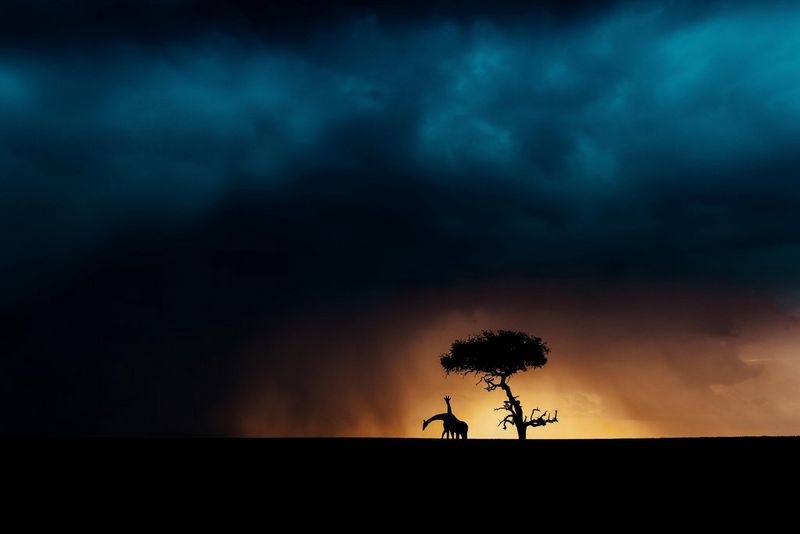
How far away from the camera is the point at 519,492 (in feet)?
35.3

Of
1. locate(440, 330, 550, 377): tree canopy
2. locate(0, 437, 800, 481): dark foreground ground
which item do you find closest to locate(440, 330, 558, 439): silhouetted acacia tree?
locate(440, 330, 550, 377): tree canopy

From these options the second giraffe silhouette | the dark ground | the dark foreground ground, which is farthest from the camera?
the second giraffe silhouette

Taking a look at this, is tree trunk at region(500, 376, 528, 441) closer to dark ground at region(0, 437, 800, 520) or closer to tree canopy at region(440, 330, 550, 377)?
tree canopy at region(440, 330, 550, 377)

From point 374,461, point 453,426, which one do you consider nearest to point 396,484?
point 374,461

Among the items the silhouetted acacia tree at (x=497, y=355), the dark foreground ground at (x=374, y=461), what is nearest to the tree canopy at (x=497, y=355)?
the silhouetted acacia tree at (x=497, y=355)

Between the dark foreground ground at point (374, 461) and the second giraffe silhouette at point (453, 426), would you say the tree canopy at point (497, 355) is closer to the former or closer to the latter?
the second giraffe silhouette at point (453, 426)

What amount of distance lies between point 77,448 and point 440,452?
11.1 meters

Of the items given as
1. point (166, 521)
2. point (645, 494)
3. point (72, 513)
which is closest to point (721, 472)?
point (645, 494)

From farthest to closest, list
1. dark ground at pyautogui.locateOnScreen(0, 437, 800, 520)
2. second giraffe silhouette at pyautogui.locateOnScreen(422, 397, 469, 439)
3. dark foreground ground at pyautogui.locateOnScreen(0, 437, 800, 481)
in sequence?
1. second giraffe silhouette at pyautogui.locateOnScreen(422, 397, 469, 439)
2. dark foreground ground at pyautogui.locateOnScreen(0, 437, 800, 481)
3. dark ground at pyautogui.locateOnScreen(0, 437, 800, 520)

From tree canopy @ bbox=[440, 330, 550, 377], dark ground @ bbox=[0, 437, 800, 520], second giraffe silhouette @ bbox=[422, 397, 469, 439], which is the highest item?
tree canopy @ bbox=[440, 330, 550, 377]

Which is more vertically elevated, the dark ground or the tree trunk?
the tree trunk

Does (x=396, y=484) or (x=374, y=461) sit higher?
(x=374, y=461)

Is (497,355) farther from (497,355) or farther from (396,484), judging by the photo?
(396,484)

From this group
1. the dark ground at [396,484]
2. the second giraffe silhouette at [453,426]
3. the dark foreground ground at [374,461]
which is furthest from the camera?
the second giraffe silhouette at [453,426]
